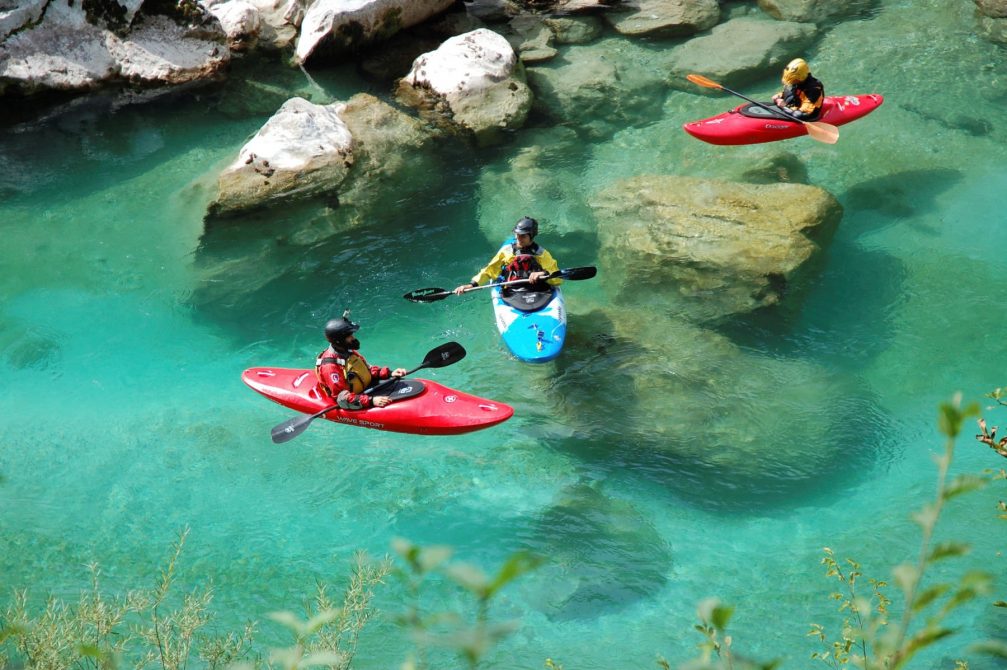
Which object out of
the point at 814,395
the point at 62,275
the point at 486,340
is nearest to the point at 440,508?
the point at 486,340

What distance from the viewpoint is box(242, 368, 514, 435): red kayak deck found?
5957 mm

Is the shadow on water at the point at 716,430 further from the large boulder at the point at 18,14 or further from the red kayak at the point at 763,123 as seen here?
the large boulder at the point at 18,14

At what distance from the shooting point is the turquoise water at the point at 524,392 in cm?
557

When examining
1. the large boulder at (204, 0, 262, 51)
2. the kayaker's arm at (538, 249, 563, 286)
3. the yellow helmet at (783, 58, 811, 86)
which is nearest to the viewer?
the kayaker's arm at (538, 249, 563, 286)

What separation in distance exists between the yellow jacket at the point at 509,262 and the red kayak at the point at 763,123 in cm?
278

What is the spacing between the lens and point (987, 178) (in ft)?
28.8

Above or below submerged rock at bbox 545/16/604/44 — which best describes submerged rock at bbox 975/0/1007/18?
below

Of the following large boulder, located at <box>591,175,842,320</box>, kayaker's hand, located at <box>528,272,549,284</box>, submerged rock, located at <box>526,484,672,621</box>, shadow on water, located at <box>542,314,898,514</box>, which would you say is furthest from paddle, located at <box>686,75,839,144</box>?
submerged rock, located at <box>526,484,672,621</box>

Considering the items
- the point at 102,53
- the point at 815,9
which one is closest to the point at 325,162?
the point at 102,53

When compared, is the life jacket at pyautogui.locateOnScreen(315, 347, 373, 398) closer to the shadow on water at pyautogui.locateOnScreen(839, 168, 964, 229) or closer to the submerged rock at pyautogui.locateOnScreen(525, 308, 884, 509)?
the submerged rock at pyautogui.locateOnScreen(525, 308, 884, 509)

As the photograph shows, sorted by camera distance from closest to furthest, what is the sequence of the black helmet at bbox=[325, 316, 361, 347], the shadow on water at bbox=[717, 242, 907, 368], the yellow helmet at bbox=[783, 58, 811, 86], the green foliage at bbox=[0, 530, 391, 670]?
the green foliage at bbox=[0, 530, 391, 670] < the black helmet at bbox=[325, 316, 361, 347] < the shadow on water at bbox=[717, 242, 907, 368] < the yellow helmet at bbox=[783, 58, 811, 86]


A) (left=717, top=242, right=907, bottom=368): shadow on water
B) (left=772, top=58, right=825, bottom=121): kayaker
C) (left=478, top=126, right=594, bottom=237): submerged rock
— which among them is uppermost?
(left=772, top=58, right=825, bottom=121): kayaker

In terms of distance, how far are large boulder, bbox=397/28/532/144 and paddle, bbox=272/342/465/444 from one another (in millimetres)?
3876

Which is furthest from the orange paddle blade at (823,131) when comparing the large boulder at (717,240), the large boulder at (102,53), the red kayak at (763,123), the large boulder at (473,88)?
the large boulder at (102,53)
